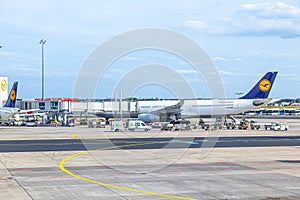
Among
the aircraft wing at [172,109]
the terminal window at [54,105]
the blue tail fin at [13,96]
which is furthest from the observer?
the terminal window at [54,105]

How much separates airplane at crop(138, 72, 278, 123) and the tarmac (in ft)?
165

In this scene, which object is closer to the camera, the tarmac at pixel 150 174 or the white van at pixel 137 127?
the tarmac at pixel 150 174

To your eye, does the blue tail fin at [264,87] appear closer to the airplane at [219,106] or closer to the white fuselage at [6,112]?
the airplane at [219,106]

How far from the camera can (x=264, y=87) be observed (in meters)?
91.8

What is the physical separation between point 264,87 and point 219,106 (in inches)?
385

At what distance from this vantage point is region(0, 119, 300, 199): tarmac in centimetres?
1956

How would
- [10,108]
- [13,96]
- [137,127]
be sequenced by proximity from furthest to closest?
[13,96] < [10,108] < [137,127]

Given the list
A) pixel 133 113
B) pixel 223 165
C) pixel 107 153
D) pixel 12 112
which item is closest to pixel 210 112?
pixel 133 113

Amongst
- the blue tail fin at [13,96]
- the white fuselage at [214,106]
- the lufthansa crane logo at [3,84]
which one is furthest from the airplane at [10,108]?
the white fuselage at [214,106]

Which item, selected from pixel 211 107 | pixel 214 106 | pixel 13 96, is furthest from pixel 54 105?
pixel 214 106

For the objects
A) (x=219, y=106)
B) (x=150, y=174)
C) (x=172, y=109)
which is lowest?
(x=150, y=174)

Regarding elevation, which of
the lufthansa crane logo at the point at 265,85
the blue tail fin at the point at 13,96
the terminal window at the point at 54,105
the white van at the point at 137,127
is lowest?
the white van at the point at 137,127

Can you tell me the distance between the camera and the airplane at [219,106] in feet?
293

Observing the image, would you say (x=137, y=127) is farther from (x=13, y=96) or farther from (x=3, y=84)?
(x=3, y=84)
